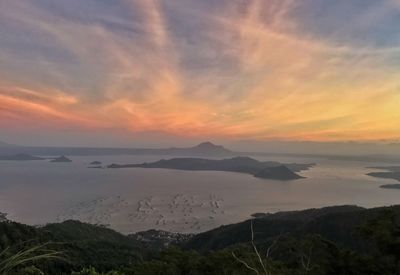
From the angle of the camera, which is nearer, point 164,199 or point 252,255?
point 252,255

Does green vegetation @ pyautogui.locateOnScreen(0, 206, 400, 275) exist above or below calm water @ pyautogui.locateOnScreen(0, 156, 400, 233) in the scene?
above

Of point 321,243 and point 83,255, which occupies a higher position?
point 321,243

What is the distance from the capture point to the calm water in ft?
228

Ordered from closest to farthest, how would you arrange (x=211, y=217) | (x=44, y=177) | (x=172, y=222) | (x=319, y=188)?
(x=172, y=222), (x=211, y=217), (x=319, y=188), (x=44, y=177)

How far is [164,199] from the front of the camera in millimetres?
92750

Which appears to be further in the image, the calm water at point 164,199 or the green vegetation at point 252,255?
the calm water at point 164,199

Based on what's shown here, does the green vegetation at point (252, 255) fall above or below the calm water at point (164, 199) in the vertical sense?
above

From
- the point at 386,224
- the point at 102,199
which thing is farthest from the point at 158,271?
the point at 102,199

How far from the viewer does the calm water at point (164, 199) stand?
228 feet

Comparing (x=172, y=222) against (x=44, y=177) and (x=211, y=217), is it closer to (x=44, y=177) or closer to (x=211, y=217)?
(x=211, y=217)

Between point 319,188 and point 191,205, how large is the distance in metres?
46.9

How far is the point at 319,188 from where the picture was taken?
376 feet

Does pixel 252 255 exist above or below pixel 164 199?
above

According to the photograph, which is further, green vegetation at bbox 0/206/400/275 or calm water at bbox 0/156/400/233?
calm water at bbox 0/156/400/233
